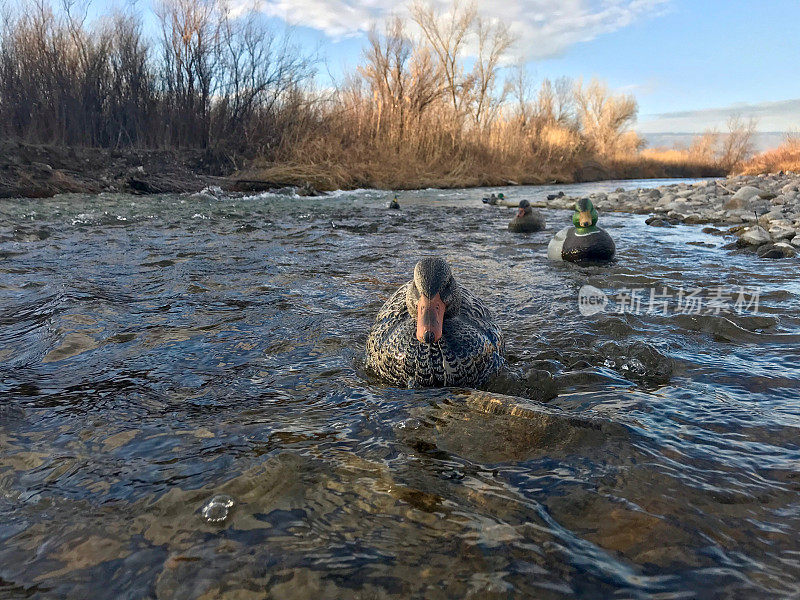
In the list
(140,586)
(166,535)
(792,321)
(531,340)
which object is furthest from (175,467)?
(792,321)

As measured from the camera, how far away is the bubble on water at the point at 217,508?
6.35 ft

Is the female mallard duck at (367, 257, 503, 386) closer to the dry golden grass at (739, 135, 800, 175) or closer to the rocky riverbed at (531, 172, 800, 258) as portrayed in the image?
the rocky riverbed at (531, 172, 800, 258)

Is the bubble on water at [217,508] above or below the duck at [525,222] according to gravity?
below

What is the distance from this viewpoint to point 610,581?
1627 mm

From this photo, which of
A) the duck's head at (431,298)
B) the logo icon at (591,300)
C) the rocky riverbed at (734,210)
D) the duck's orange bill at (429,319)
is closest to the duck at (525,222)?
the rocky riverbed at (734,210)

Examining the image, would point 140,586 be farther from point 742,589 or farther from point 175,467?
point 742,589

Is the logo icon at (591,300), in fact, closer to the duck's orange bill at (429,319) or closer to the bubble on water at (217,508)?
the duck's orange bill at (429,319)

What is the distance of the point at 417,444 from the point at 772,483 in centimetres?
151

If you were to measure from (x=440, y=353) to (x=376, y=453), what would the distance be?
35.1 inches

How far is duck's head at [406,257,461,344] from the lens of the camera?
9.82 ft

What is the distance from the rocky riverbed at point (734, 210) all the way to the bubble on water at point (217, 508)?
7.82m

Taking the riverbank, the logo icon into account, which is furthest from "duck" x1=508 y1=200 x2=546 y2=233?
the riverbank

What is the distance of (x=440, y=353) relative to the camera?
3139 millimetres

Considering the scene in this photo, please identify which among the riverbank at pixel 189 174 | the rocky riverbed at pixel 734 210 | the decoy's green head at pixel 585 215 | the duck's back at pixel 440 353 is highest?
the riverbank at pixel 189 174
